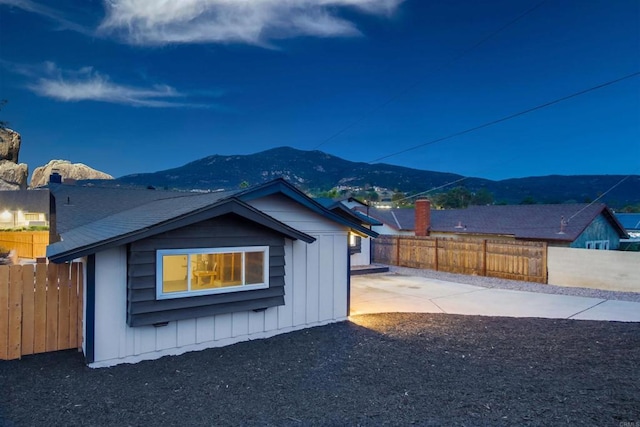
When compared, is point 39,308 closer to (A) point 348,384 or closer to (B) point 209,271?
(B) point 209,271

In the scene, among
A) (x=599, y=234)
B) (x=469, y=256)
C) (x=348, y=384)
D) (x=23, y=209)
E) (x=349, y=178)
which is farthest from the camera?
(x=349, y=178)

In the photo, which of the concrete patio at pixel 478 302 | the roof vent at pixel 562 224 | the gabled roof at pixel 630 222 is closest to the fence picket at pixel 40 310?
the concrete patio at pixel 478 302

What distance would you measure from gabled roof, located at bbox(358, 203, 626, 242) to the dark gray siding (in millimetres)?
14177

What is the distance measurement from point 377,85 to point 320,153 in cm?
3634

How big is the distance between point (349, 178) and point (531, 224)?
4507 cm

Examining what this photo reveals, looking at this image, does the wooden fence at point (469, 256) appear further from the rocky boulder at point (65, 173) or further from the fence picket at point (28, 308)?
the rocky boulder at point (65, 173)

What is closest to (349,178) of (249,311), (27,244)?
(27,244)

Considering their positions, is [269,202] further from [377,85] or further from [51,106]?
[51,106]

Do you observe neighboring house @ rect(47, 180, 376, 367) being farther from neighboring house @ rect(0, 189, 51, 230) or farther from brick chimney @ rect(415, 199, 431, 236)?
neighboring house @ rect(0, 189, 51, 230)

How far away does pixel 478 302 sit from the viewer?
33.6ft

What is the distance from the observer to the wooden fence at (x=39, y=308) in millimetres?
4918

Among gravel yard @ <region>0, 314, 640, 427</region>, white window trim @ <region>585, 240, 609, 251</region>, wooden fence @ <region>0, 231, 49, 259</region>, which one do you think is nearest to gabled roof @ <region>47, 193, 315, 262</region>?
gravel yard @ <region>0, 314, 640, 427</region>

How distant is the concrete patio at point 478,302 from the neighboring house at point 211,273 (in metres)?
2.21

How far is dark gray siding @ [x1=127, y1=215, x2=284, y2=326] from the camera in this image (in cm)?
505
